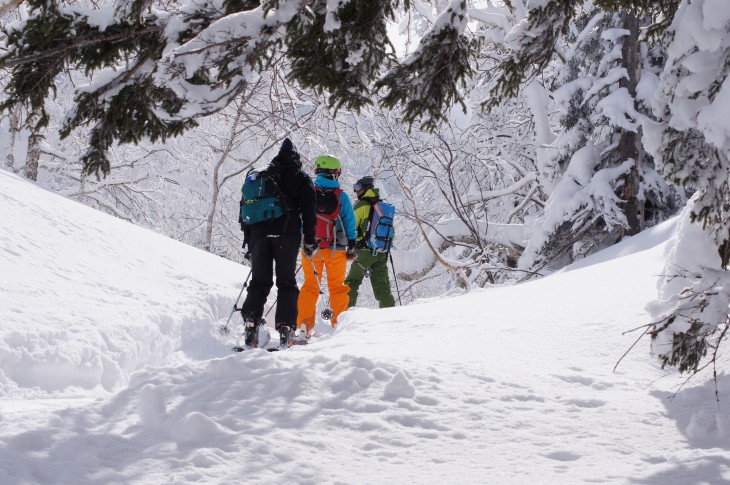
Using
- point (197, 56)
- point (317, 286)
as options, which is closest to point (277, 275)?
point (317, 286)

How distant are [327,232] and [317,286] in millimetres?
611

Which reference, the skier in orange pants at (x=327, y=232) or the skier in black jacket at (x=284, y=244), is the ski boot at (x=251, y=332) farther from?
the skier in orange pants at (x=327, y=232)

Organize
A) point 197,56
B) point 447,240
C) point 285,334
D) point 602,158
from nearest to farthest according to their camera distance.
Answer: point 197,56 → point 285,334 → point 602,158 → point 447,240

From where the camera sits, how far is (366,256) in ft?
28.0

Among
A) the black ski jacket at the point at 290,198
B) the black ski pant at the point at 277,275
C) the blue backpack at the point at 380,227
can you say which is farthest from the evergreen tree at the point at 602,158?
the black ski pant at the point at 277,275

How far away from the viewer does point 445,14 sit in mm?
4012

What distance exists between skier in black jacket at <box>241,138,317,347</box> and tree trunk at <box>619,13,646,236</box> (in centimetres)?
537

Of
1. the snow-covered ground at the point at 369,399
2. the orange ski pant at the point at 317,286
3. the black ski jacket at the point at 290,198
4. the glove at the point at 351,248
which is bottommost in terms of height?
the snow-covered ground at the point at 369,399

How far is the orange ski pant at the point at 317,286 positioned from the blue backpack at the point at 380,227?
1.02 metres

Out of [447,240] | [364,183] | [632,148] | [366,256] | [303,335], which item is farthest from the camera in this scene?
[447,240]

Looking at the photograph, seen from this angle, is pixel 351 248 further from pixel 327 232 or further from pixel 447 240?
pixel 447 240

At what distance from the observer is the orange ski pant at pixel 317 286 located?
23.7ft

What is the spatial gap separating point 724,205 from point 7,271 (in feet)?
17.8

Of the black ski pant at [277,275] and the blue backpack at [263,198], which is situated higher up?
the blue backpack at [263,198]
